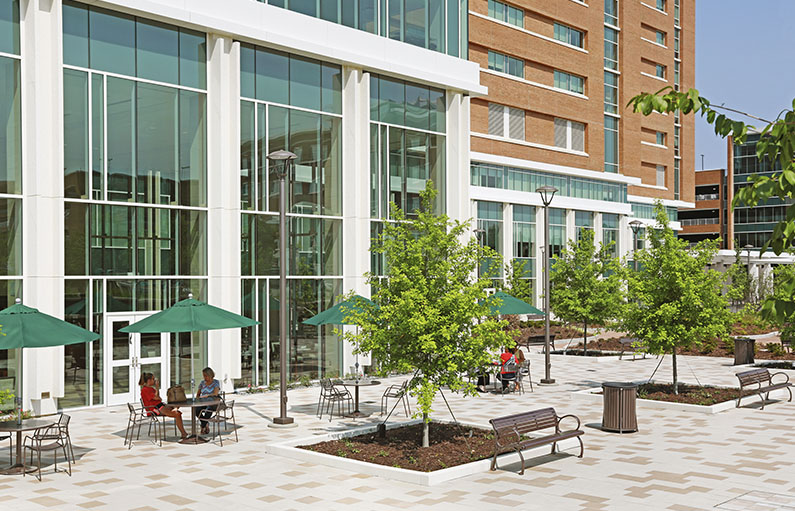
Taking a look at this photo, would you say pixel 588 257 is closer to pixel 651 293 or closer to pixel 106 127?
pixel 651 293

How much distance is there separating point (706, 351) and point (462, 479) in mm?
26697

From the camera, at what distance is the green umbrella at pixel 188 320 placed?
17.2m

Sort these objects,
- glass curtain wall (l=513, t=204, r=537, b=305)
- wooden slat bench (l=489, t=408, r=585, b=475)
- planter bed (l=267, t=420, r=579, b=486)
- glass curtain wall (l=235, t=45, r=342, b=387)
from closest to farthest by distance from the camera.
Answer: planter bed (l=267, t=420, r=579, b=486), wooden slat bench (l=489, t=408, r=585, b=475), glass curtain wall (l=235, t=45, r=342, b=387), glass curtain wall (l=513, t=204, r=537, b=305)

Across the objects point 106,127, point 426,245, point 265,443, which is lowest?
point 265,443

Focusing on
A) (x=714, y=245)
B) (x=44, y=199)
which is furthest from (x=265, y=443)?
(x=714, y=245)

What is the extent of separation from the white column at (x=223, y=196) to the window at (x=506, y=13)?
3122cm

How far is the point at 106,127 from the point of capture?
71.5 feet

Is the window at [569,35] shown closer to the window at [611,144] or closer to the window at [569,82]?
the window at [569,82]

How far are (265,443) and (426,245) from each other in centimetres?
537

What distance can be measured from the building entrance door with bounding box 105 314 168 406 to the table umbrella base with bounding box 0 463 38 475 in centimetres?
719

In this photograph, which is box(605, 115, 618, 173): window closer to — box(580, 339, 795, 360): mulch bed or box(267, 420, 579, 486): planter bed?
box(580, 339, 795, 360): mulch bed

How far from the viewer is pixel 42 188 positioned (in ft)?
66.7

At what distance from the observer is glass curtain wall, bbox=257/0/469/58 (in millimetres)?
27312

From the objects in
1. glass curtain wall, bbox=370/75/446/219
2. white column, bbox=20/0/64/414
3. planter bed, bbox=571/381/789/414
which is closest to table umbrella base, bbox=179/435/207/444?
white column, bbox=20/0/64/414
